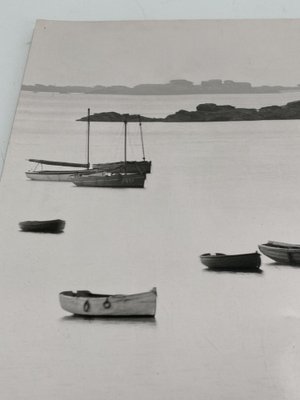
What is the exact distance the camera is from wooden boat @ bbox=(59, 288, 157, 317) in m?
0.79

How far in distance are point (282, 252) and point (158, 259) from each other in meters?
0.18

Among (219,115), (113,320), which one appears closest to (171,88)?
(219,115)

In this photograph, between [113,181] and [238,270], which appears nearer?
[238,270]

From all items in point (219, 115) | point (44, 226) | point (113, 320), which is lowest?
point (113, 320)

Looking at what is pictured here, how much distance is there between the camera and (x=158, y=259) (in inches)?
33.0

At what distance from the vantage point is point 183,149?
950 millimetres

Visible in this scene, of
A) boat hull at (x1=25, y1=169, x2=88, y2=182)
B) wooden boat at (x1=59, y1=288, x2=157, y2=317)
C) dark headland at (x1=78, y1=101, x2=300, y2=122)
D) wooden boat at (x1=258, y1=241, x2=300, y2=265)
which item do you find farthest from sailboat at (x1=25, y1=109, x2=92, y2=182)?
wooden boat at (x1=258, y1=241, x2=300, y2=265)

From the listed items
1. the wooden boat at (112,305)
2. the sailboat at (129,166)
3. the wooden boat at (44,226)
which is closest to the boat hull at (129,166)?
the sailboat at (129,166)

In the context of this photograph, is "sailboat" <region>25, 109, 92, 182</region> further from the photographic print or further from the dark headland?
the dark headland

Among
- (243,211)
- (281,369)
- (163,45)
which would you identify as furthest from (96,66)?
(281,369)

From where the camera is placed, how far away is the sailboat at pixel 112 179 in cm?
92

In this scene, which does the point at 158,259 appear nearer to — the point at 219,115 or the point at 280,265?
the point at 280,265

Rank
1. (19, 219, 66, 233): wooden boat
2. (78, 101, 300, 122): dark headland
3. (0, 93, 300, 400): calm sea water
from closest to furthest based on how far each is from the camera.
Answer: (0, 93, 300, 400): calm sea water < (19, 219, 66, 233): wooden boat < (78, 101, 300, 122): dark headland

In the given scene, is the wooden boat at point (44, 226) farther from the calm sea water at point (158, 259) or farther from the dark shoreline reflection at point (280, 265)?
the dark shoreline reflection at point (280, 265)
